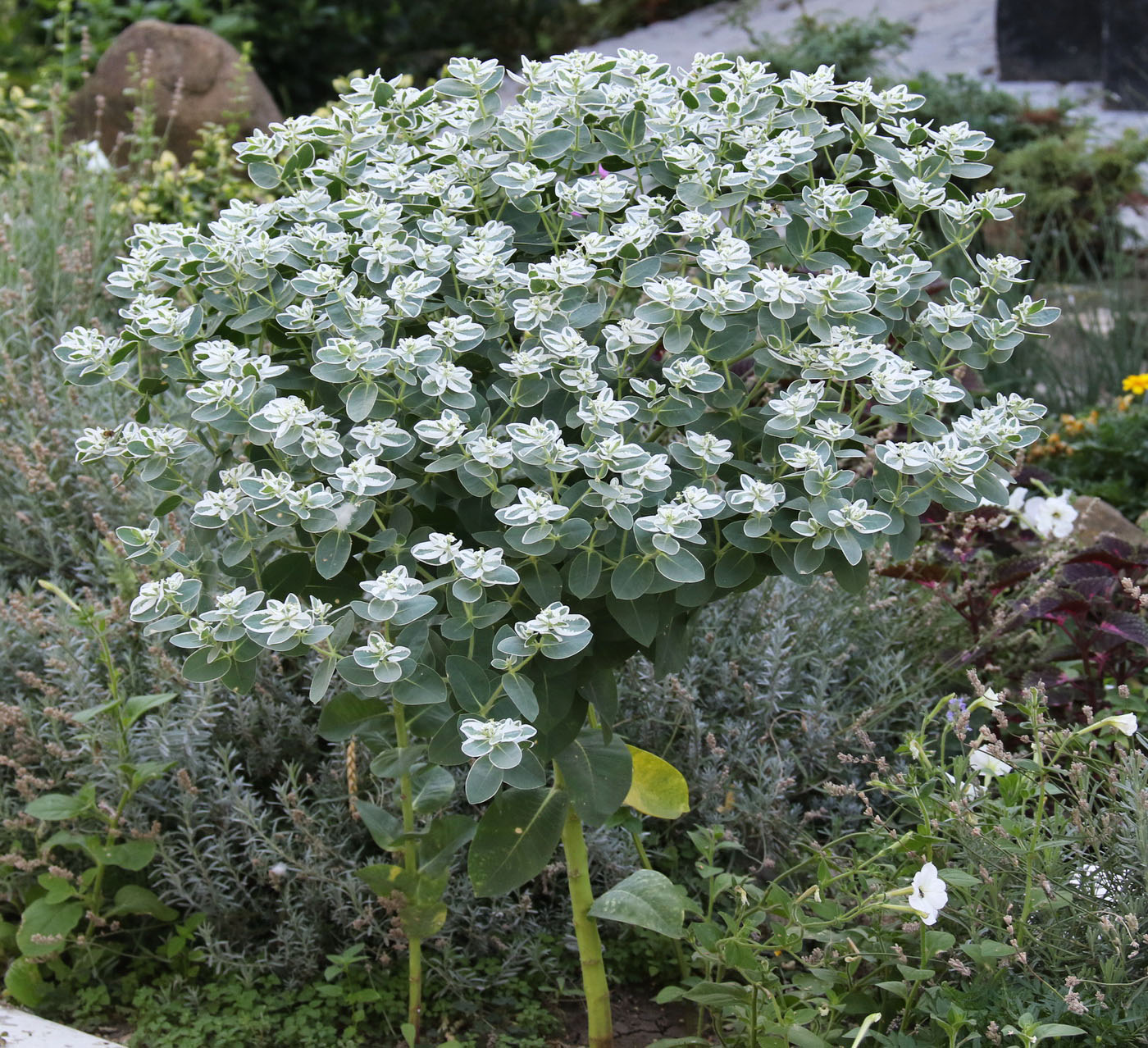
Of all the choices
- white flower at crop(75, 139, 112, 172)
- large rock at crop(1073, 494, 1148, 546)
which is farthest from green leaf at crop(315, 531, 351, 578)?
white flower at crop(75, 139, 112, 172)

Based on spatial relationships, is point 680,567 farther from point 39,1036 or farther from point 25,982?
point 25,982

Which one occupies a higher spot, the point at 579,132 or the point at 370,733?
the point at 579,132

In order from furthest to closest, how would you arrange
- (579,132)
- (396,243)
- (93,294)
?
(93,294)
(579,132)
(396,243)

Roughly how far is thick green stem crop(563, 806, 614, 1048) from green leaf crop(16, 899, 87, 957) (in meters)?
0.95

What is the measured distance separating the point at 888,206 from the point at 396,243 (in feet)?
2.61

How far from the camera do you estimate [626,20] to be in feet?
36.1

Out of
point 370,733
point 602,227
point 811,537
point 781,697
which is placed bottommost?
point 781,697

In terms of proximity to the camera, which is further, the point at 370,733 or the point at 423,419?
the point at 370,733

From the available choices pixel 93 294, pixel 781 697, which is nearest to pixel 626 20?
pixel 93 294

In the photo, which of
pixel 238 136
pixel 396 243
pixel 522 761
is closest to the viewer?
pixel 522 761

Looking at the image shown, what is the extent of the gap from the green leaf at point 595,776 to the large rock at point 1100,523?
6.84 feet

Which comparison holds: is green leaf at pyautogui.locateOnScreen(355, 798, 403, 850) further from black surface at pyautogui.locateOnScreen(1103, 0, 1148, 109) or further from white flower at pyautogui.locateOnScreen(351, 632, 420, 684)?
black surface at pyautogui.locateOnScreen(1103, 0, 1148, 109)

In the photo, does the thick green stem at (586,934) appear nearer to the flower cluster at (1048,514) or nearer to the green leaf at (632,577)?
the green leaf at (632,577)

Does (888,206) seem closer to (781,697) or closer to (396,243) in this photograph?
(396,243)
